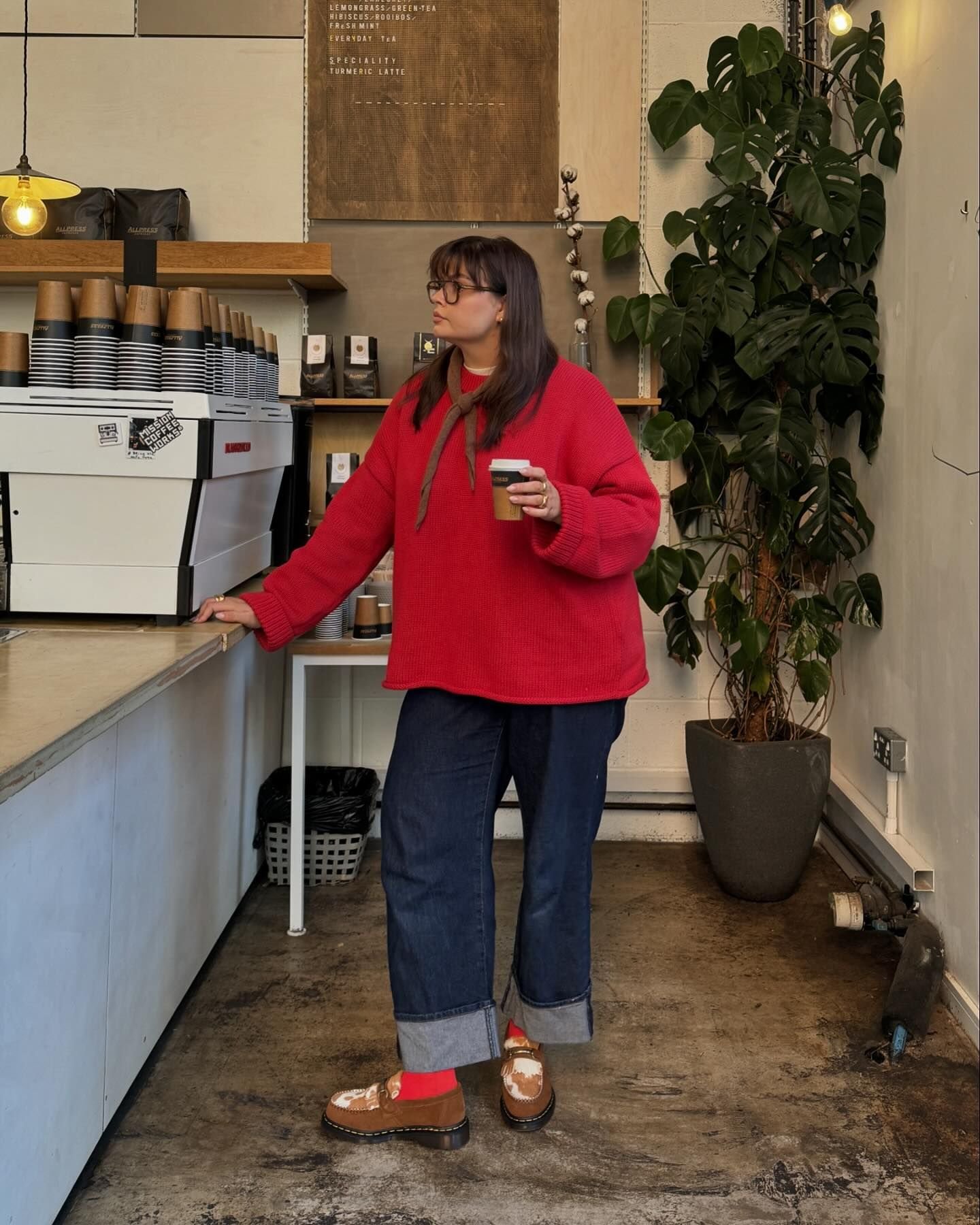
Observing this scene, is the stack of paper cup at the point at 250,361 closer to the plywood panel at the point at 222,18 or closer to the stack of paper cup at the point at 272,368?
the stack of paper cup at the point at 272,368

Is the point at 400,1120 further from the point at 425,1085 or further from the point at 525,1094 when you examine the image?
the point at 525,1094

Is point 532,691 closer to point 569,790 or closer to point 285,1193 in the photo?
point 569,790

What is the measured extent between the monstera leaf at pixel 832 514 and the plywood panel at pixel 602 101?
3.51ft

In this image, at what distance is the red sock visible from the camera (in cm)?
203

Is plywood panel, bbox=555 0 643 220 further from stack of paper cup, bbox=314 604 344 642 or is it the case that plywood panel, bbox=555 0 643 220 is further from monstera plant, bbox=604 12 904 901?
stack of paper cup, bbox=314 604 344 642

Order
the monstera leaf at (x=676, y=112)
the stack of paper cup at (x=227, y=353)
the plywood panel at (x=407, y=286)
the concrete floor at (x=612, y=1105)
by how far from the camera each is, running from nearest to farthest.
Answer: the concrete floor at (x=612, y=1105)
the stack of paper cup at (x=227, y=353)
the monstera leaf at (x=676, y=112)
the plywood panel at (x=407, y=286)

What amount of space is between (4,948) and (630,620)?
110 cm

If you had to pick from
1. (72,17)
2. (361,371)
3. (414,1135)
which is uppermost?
(72,17)

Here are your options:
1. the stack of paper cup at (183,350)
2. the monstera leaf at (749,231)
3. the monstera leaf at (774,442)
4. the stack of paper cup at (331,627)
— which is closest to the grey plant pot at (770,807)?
the monstera leaf at (774,442)

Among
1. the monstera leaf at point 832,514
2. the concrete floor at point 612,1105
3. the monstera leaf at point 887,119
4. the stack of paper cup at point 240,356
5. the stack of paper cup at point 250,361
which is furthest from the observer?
the monstera leaf at point 832,514

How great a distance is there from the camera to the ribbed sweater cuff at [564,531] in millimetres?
1790

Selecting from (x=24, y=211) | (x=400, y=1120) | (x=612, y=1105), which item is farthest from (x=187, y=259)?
(x=612, y=1105)

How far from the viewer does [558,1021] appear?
209 centimetres

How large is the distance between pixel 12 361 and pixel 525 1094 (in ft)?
5.34
